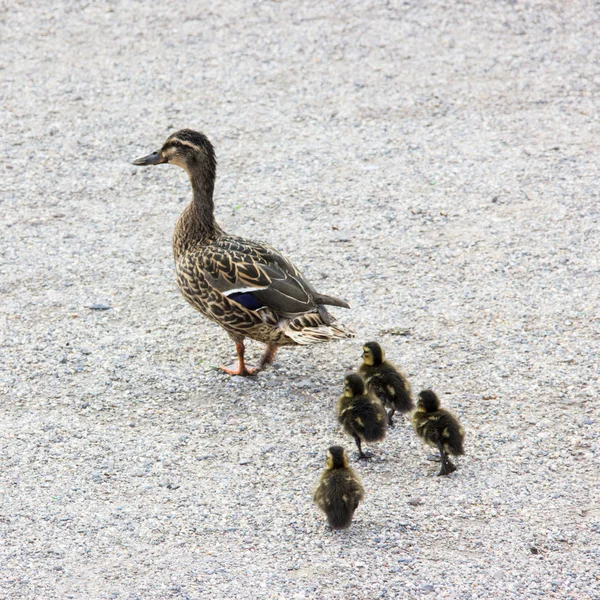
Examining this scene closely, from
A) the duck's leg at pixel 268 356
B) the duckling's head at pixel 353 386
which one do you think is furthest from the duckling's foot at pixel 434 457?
the duck's leg at pixel 268 356

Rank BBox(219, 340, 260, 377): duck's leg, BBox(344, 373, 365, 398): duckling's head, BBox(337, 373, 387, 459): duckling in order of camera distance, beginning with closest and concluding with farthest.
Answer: BBox(337, 373, 387, 459): duckling < BBox(344, 373, 365, 398): duckling's head < BBox(219, 340, 260, 377): duck's leg

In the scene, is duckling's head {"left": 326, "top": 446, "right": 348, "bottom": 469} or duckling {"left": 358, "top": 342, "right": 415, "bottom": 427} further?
duckling {"left": 358, "top": 342, "right": 415, "bottom": 427}

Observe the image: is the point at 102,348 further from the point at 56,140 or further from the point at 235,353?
the point at 56,140

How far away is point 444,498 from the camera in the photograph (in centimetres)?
480

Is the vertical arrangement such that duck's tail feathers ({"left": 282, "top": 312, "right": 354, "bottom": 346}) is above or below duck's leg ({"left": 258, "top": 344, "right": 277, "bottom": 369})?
above

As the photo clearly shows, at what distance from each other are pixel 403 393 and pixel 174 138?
2.41 m

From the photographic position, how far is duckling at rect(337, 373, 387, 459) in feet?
16.6

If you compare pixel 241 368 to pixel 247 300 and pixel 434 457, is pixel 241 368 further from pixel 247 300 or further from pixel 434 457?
pixel 434 457

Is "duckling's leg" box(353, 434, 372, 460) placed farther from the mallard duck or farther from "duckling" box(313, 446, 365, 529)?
the mallard duck

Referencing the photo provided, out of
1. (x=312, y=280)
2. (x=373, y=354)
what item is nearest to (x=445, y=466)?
(x=373, y=354)

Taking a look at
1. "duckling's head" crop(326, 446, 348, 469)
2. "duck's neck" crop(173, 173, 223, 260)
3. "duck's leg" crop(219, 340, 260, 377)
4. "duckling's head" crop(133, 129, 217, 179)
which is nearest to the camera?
"duckling's head" crop(326, 446, 348, 469)

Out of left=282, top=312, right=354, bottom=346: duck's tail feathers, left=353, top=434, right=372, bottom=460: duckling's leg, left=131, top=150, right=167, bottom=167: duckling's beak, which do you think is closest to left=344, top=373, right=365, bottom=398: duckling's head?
left=353, top=434, right=372, bottom=460: duckling's leg

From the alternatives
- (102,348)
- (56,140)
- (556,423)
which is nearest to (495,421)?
(556,423)

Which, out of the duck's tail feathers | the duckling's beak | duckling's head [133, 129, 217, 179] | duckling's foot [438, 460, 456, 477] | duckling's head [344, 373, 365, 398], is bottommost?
duckling's foot [438, 460, 456, 477]
